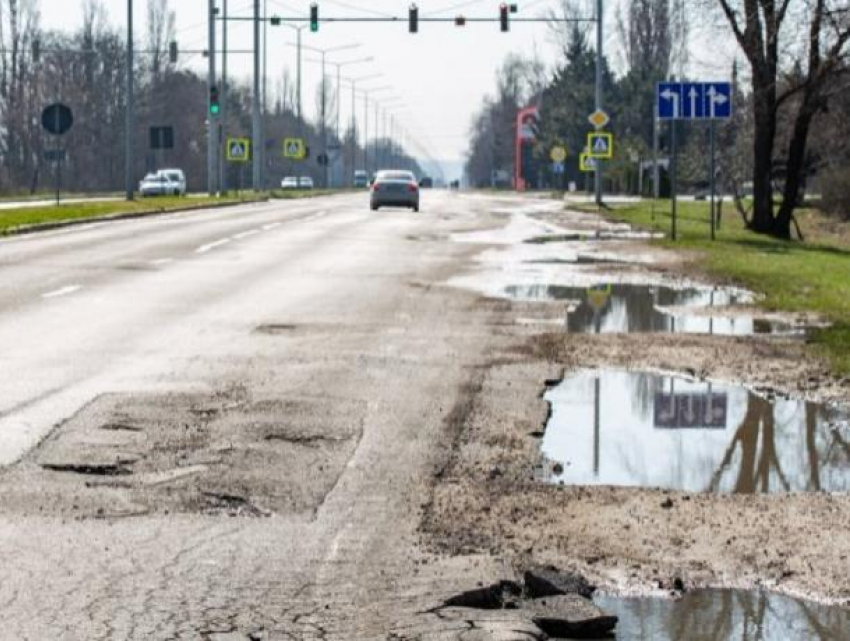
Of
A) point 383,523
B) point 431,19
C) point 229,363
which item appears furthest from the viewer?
point 431,19

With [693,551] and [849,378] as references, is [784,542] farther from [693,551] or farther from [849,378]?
[849,378]

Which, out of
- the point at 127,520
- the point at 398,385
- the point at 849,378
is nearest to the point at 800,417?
the point at 849,378

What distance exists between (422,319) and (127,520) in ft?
31.7

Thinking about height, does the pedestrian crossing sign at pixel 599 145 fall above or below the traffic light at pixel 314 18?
below

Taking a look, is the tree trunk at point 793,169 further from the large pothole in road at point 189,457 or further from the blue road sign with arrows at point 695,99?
the large pothole in road at point 189,457

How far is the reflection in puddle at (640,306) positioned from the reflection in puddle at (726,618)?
9851mm

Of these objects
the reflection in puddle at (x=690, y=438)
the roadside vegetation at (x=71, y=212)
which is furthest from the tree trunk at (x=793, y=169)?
the reflection in puddle at (x=690, y=438)

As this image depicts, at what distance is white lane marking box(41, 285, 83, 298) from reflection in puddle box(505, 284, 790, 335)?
4.77 meters

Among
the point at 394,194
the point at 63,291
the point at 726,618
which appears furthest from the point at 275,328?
the point at 394,194

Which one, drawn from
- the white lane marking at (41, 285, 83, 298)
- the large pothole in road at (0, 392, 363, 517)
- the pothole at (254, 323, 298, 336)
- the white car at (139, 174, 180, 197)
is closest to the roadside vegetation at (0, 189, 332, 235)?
the white lane marking at (41, 285, 83, 298)

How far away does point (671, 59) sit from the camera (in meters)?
114

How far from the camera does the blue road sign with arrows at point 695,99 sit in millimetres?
31500

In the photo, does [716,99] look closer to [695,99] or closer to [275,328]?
[695,99]

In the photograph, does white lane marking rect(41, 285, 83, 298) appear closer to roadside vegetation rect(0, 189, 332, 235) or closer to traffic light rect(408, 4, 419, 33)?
roadside vegetation rect(0, 189, 332, 235)
